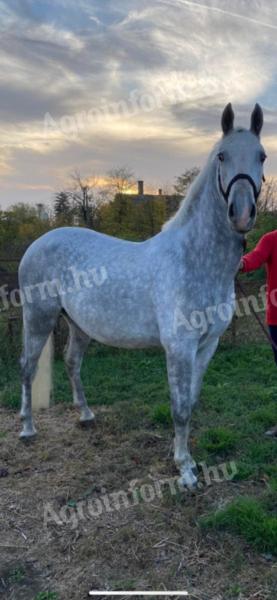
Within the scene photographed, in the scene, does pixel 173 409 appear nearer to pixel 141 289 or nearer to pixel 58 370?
pixel 141 289

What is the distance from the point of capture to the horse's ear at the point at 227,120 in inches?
102

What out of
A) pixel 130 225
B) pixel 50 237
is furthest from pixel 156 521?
pixel 130 225

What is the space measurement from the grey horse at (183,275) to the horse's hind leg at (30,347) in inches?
12.1

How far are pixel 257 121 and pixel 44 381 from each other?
3.22 metres

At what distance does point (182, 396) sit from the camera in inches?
117

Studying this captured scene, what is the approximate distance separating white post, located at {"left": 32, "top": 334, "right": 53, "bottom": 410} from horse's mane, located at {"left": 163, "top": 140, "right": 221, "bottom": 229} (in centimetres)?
207

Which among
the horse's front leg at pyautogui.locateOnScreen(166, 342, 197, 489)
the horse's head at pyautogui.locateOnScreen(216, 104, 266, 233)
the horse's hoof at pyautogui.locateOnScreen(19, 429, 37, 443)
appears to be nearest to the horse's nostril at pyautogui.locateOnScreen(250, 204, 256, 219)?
the horse's head at pyautogui.locateOnScreen(216, 104, 266, 233)

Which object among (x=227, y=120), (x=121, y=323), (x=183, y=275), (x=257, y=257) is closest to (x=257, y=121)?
(x=227, y=120)

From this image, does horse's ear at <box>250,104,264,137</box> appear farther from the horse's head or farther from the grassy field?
the grassy field

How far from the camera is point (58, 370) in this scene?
19.3 feet

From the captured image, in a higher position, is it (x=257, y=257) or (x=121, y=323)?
(x=257, y=257)

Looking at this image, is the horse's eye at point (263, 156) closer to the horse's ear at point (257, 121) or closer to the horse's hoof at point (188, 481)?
the horse's ear at point (257, 121)

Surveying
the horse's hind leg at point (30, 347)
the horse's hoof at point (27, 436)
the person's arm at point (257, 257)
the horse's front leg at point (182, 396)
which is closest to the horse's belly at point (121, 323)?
the horse's front leg at point (182, 396)

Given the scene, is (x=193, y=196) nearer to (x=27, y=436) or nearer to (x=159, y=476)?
(x=159, y=476)
